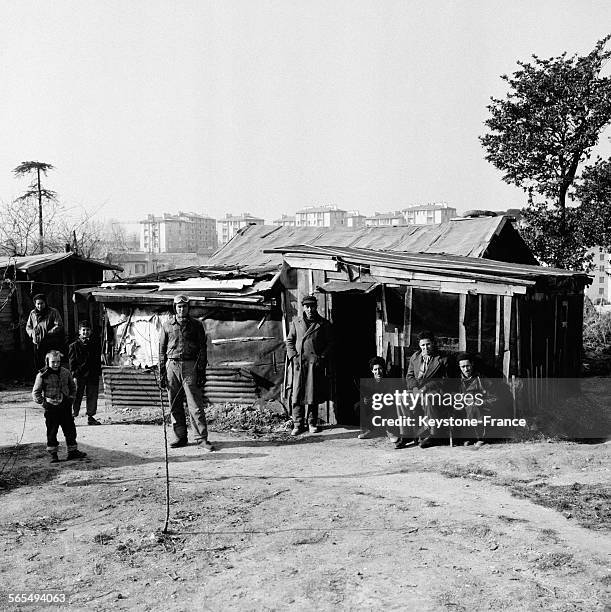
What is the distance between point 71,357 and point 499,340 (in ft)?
20.8

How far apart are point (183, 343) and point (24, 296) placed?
30.6 ft

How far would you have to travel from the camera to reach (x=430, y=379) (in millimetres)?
9172

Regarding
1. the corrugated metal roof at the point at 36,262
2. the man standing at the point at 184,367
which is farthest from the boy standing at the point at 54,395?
the corrugated metal roof at the point at 36,262

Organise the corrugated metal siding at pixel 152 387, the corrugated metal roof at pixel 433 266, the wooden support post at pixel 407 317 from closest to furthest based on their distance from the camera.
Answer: the corrugated metal roof at pixel 433 266 → the wooden support post at pixel 407 317 → the corrugated metal siding at pixel 152 387

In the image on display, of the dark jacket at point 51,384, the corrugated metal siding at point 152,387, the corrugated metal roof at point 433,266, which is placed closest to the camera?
the dark jacket at point 51,384

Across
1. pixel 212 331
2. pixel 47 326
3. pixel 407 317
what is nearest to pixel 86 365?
pixel 47 326

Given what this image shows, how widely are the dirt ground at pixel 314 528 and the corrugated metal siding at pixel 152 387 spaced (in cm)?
254

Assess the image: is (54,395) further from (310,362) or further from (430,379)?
(430,379)

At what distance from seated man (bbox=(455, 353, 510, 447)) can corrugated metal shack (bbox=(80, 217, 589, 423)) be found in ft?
1.31

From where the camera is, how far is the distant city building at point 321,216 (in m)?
120

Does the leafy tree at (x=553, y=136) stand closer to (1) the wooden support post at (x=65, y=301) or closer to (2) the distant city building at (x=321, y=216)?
(1) the wooden support post at (x=65, y=301)

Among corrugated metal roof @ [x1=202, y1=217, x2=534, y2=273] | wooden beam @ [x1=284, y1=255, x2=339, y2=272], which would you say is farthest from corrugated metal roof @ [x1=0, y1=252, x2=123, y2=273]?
wooden beam @ [x1=284, y1=255, x2=339, y2=272]

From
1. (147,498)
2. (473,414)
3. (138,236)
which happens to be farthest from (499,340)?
(138,236)

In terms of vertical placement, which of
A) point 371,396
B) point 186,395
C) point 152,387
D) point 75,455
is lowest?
point 75,455
